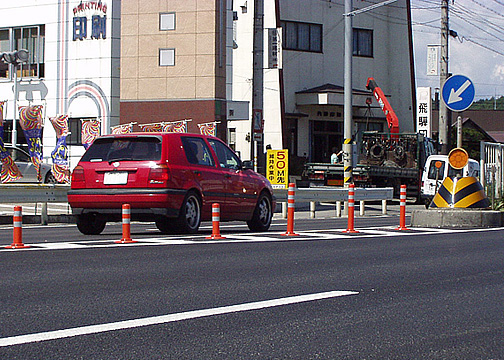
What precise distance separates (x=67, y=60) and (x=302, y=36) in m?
14.4

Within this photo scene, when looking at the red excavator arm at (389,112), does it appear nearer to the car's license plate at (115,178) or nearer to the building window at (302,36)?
the building window at (302,36)

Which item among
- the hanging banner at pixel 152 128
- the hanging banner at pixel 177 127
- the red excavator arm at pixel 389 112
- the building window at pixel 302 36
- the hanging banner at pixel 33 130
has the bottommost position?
the hanging banner at pixel 33 130

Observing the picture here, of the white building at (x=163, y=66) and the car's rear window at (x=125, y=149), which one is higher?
the white building at (x=163, y=66)

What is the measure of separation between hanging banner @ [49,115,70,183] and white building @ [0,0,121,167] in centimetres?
996

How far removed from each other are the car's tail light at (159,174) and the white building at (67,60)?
2306 centimetres

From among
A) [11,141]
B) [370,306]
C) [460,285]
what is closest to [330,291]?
[370,306]

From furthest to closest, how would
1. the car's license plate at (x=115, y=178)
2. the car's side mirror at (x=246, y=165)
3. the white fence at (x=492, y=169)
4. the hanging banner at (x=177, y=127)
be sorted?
the hanging banner at (x=177, y=127), the white fence at (x=492, y=169), the car's side mirror at (x=246, y=165), the car's license plate at (x=115, y=178)

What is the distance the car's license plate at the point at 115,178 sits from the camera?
12484 millimetres

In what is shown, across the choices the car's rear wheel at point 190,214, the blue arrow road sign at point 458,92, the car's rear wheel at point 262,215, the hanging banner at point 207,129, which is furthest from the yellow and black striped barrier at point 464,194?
the hanging banner at point 207,129

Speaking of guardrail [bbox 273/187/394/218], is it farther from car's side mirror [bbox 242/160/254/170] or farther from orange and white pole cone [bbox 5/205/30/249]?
orange and white pole cone [bbox 5/205/30/249]

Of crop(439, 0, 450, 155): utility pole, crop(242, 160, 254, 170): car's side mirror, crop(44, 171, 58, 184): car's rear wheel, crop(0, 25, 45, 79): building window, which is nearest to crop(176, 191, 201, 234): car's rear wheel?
crop(242, 160, 254, 170): car's side mirror

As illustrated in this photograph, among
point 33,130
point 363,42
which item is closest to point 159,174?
point 33,130

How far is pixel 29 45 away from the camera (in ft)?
121

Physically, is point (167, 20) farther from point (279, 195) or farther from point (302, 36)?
point (279, 195)
